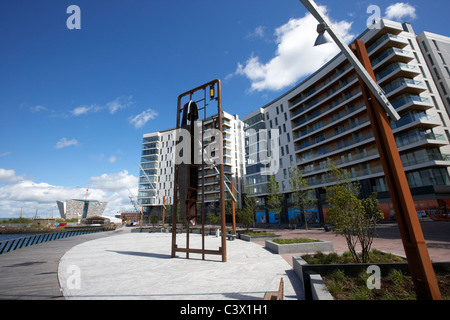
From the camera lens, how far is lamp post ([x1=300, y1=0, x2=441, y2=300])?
3.25 metres

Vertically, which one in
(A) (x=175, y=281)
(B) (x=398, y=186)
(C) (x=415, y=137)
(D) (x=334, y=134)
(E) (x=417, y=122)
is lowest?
(A) (x=175, y=281)

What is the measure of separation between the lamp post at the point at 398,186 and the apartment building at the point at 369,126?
3196 centimetres

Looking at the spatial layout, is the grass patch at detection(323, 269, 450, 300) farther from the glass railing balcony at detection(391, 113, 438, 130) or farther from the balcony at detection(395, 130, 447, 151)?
the glass railing balcony at detection(391, 113, 438, 130)

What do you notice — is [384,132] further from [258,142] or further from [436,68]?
[258,142]

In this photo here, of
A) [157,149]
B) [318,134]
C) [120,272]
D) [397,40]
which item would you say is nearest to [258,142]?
[318,134]

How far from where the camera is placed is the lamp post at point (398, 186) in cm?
325

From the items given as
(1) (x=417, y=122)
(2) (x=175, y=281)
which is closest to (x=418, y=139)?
(1) (x=417, y=122)

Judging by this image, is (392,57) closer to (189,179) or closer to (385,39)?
(385,39)

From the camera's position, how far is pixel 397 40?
1249 inches

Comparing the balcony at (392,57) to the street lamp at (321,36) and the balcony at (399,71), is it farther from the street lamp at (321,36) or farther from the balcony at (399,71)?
the street lamp at (321,36)

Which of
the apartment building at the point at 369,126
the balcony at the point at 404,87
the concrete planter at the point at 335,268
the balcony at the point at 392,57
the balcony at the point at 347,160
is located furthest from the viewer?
the balcony at the point at 347,160

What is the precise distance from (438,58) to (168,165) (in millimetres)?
73194

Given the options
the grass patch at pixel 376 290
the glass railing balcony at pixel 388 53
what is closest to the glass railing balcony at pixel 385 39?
the glass railing balcony at pixel 388 53

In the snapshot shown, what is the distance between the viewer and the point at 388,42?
31.8m
